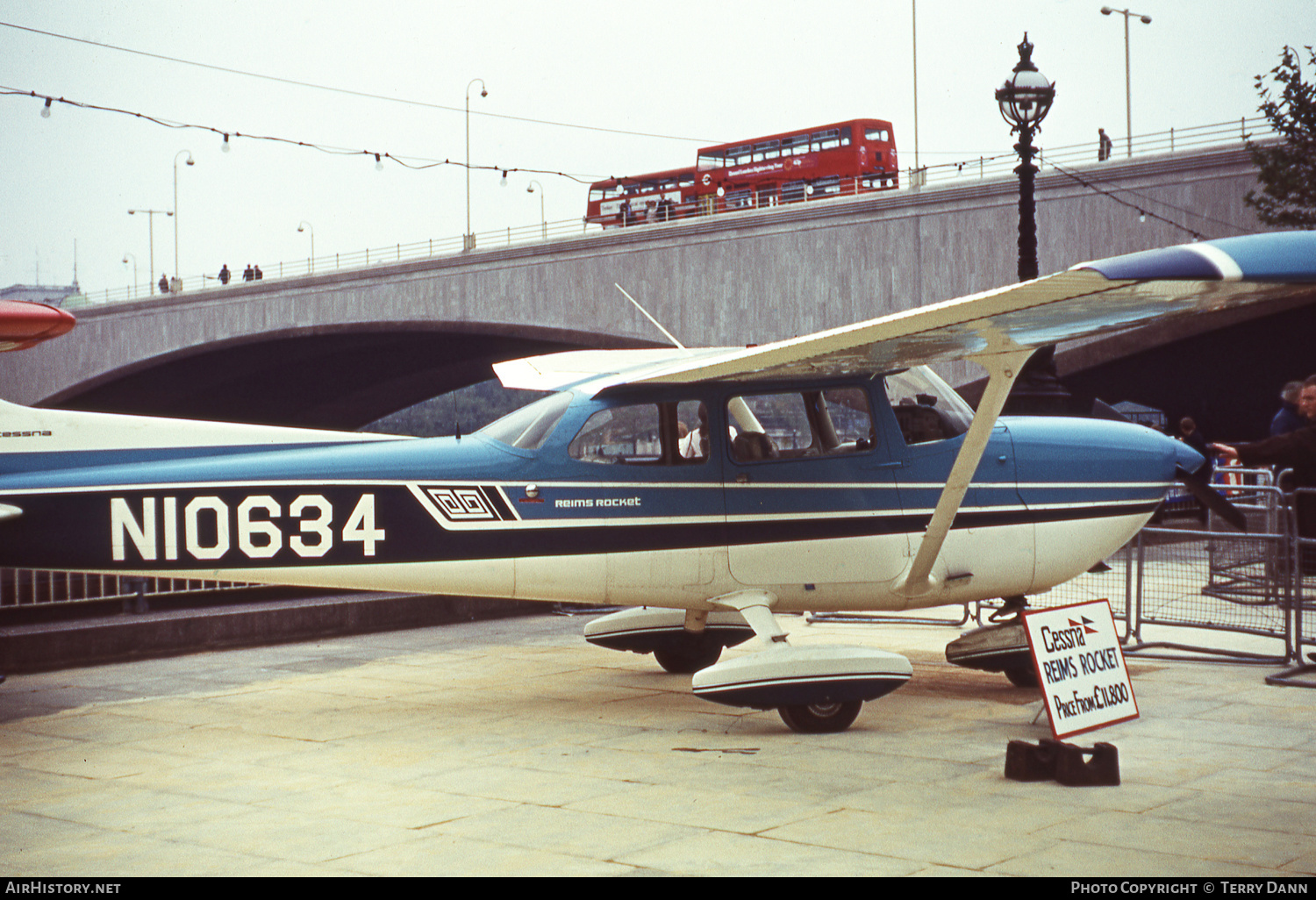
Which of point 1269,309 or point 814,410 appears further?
point 1269,309

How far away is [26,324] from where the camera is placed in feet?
29.2

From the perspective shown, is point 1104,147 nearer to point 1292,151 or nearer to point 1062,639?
point 1292,151

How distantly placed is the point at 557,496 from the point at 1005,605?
3.41 meters

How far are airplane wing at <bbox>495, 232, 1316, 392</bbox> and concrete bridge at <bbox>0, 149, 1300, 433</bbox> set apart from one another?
887 inches

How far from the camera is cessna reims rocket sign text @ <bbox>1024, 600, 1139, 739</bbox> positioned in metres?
6.49

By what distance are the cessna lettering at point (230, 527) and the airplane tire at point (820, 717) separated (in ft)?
8.99

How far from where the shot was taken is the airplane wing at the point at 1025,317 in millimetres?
5500

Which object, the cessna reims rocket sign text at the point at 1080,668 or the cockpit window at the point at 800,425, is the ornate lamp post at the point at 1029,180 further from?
the cessna reims rocket sign text at the point at 1080,668

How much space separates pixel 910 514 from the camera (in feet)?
26.7

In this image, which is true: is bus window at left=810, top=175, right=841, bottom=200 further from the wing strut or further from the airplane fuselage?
the wing strut

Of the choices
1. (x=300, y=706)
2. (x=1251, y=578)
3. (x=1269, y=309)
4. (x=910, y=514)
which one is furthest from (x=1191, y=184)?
(x=300, y=706)

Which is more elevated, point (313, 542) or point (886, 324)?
point (886, 324)

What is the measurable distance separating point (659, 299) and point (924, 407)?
29.7 metres

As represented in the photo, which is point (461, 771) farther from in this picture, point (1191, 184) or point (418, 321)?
point (418, 321)
